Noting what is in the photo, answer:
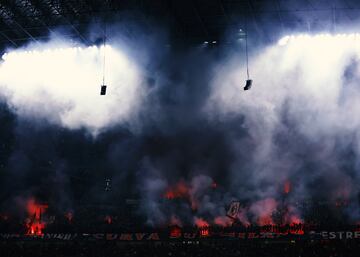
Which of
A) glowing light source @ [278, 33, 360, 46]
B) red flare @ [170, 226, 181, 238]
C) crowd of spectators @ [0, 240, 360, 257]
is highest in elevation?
glowing light source @ [278, 33, 360, 46]

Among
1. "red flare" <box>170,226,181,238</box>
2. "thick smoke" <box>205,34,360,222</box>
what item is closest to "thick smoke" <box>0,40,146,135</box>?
"thick smoke" <box>205,34,360,222</box>

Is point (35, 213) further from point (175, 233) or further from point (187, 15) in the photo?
point (187, 15)

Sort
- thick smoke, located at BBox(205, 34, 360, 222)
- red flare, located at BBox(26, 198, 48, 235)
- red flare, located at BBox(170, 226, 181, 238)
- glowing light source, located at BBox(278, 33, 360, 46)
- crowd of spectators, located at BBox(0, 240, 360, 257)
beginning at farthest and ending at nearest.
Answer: red flare, located at BBox(26, 198, 48, 235) → thick smoke, located at BBox(205, 34, 360, 222) → glowing light source, located at BBox(278, 33, 360, 46) → red flare, located at BBox(170, 226, 181, 238) → crowd of spectators, located at BBox(0, 240, 360, 257)

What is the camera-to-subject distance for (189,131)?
2766 centimetres

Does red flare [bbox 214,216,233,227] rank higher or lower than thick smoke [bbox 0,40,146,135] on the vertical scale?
lower

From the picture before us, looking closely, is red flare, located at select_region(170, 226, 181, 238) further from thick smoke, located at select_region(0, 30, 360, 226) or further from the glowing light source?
the glowing light source

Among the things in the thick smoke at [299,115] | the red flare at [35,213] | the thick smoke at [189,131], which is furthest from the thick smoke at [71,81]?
the red flare at [35,213]

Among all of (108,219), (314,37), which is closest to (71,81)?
(108,219)

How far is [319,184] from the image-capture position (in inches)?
1011

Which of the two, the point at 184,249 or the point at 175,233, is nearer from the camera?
the point at 184,249

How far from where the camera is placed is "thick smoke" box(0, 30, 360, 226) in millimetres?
24281

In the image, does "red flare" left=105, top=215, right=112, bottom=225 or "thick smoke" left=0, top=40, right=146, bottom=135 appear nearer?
"thick smoke" left=0, top=40, right=146, bottom=135

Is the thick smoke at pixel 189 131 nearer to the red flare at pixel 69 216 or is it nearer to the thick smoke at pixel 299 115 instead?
the thick smoke at pixel 299 115

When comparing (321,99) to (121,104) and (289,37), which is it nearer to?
(289,37)
